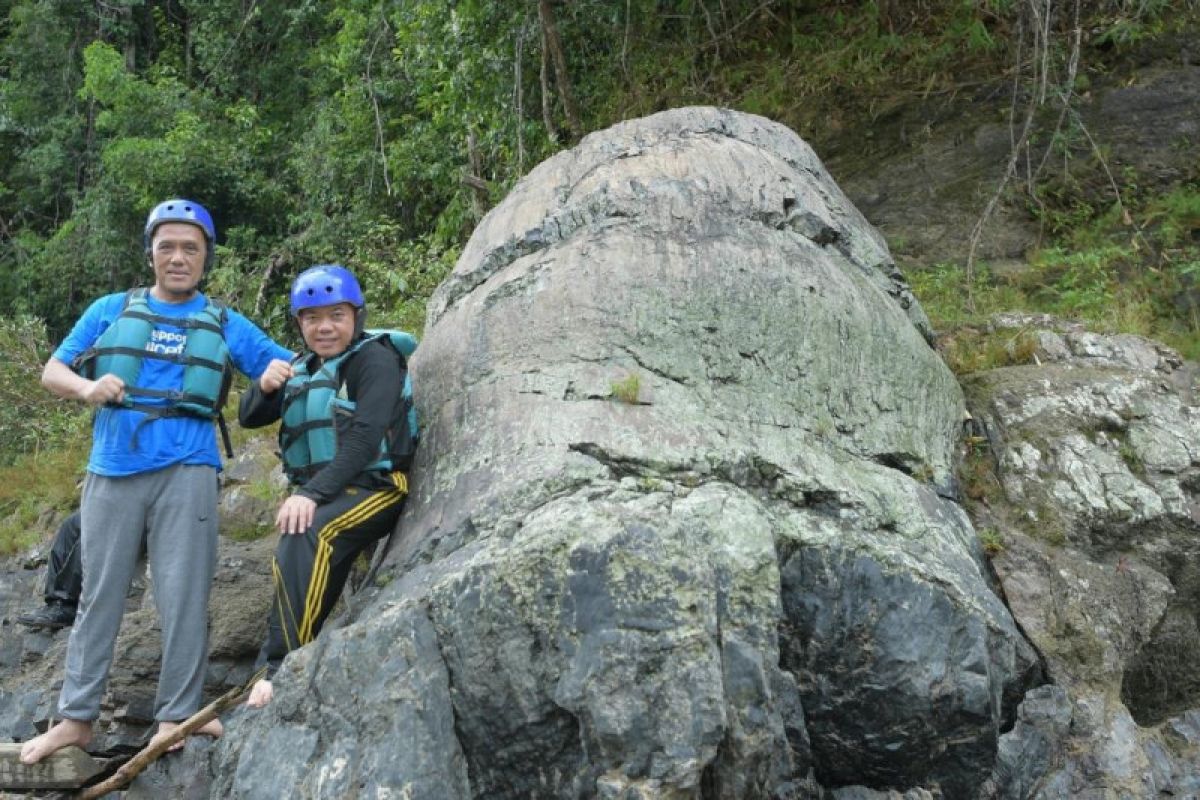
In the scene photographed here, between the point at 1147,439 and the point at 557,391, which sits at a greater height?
the point at 557,391

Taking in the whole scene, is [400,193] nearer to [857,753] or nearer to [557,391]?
[557,391]

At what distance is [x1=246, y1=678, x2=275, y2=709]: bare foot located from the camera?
12.3ft

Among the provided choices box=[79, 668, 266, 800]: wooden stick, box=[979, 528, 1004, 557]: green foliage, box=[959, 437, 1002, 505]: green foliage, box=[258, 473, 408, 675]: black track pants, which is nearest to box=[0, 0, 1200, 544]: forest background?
box=[959, 437, 1002, 505]: green foliage

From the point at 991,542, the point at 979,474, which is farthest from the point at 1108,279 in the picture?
the point at 991,542

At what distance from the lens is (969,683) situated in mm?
3793

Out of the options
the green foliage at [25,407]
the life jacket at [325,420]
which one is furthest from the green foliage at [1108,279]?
the green foliage at [25,407]

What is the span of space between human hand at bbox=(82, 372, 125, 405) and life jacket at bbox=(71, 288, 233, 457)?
0.07 metres

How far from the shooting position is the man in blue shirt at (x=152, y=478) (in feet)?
14.0

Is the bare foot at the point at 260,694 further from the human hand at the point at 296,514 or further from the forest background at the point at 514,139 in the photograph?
the forest background at the point at 514,139

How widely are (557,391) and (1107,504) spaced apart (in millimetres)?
2479

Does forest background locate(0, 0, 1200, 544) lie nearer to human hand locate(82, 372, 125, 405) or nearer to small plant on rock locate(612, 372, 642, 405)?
small plant on rock locate(612, 372, 642, 405)

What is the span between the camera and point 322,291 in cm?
432

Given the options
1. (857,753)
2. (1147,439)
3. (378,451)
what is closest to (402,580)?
(378,451)

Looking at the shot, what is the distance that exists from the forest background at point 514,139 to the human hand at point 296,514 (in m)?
3.63
